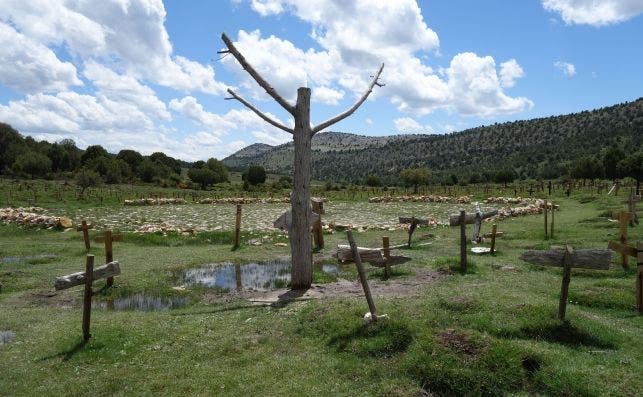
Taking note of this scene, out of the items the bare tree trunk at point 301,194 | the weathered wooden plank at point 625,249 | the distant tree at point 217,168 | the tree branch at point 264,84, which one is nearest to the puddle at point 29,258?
the bare tree trunk at point 301,194

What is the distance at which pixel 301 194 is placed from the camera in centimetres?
1394

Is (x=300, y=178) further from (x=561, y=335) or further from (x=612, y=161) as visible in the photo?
(x=612, y=161)

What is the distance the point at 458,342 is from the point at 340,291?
17.8 feet

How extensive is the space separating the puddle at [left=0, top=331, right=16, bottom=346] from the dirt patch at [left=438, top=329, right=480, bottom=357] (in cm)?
892

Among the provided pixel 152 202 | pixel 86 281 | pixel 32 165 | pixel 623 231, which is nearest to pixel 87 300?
pixel 86 281

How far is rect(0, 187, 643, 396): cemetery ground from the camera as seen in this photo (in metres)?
7.93

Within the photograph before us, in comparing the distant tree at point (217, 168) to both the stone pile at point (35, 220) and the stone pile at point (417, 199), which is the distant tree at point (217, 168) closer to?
the stone pile at point (417, 199)

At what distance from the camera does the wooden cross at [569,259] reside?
371 inches

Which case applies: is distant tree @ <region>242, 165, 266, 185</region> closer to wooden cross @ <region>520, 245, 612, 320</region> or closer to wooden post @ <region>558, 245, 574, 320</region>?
wooden cross @ <region>520, 245, 612, 320</region>

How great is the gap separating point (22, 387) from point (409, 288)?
8814mm

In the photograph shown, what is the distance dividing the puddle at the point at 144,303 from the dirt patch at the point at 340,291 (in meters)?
0.88

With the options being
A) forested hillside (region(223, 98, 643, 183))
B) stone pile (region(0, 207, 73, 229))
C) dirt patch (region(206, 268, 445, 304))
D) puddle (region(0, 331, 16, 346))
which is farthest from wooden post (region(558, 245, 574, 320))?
forested hillside (region(223, 98, 643, 183))

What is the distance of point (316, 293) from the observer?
1355 centimetres

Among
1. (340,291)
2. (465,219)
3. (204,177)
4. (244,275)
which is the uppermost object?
(204,177)
